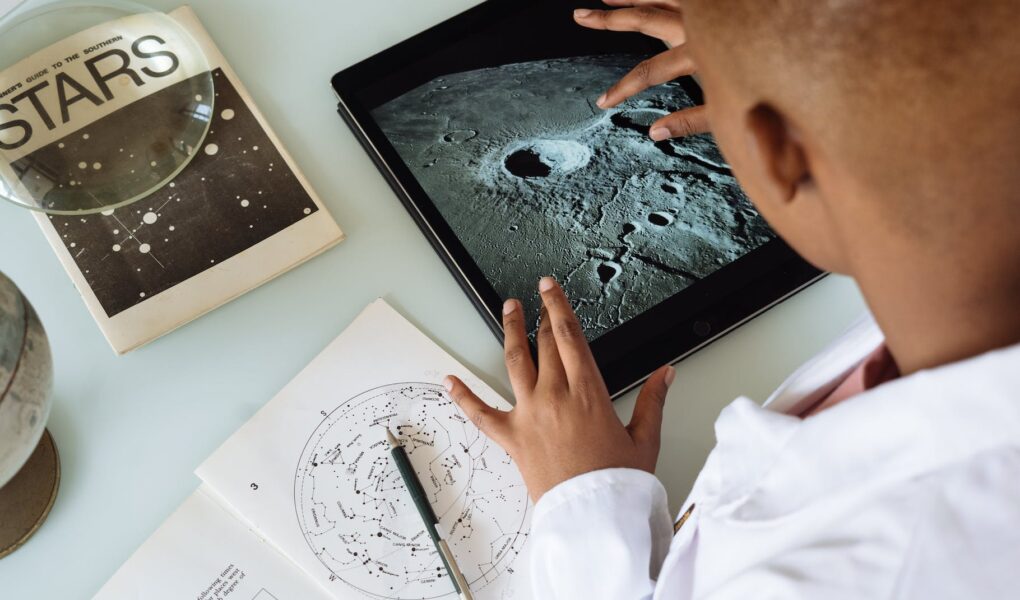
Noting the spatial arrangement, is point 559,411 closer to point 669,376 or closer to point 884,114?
point 669,376

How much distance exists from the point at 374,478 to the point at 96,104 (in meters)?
0.42

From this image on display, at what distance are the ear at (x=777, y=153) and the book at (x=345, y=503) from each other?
314mm

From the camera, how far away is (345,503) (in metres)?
0.63

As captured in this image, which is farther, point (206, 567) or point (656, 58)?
point (656, 58)

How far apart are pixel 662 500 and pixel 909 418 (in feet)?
0.76

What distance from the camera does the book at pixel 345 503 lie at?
1.99 feet

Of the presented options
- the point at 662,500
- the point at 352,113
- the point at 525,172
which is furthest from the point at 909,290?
the point at 352,113

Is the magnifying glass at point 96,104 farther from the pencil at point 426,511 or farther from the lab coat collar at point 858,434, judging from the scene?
the lab coat collar at point 858,434

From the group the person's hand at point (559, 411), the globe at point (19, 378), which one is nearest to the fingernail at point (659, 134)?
the person's hand at point (559, 411)

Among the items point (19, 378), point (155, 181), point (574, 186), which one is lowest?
point (574, 186)

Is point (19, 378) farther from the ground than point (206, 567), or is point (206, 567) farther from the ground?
point (19, 378)

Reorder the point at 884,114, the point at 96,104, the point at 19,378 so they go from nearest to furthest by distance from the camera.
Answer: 1. the point at 884,114
2. the point at 19,378
3. the point at 96,104

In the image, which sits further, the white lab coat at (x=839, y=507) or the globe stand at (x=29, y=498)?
the globe stand at (x=29, y=498)

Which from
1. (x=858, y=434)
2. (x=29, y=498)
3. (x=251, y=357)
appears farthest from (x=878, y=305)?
(x=29, y=498)
